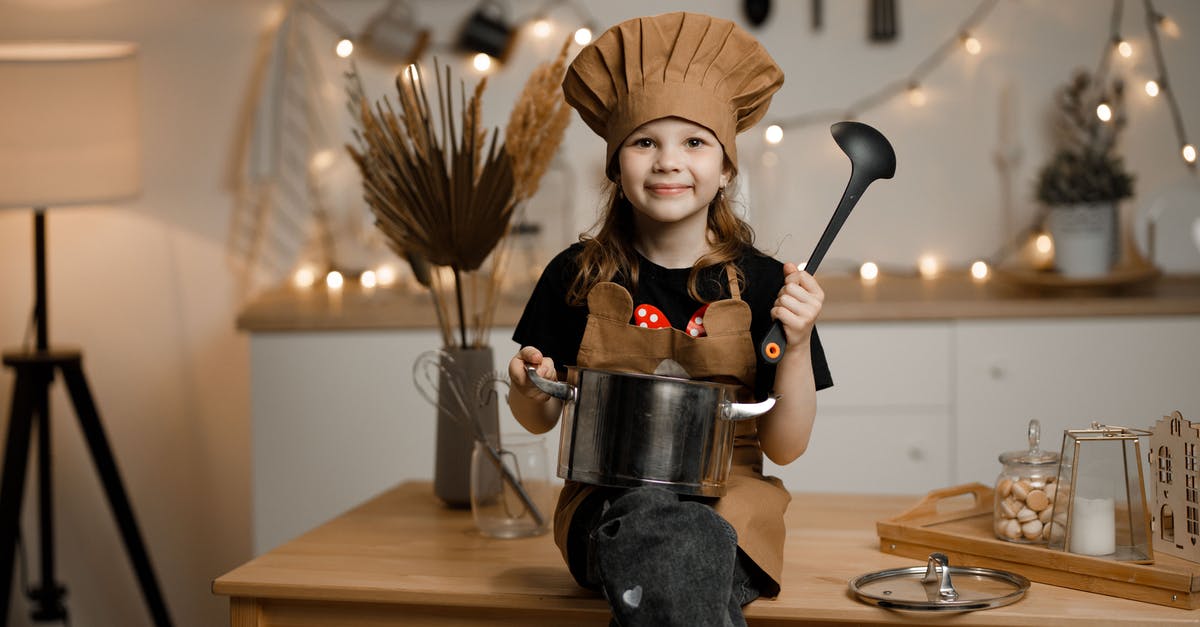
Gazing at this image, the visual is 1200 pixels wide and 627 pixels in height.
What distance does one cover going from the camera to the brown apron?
1.17 metres

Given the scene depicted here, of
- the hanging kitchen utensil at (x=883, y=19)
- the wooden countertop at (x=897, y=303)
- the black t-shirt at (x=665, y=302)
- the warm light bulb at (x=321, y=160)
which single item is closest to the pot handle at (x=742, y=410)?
the black t-shirt at (x=665, y=302)

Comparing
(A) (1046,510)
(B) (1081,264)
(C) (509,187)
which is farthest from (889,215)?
(A) (1046,510)

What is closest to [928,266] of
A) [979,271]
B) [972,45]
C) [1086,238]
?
[979,271]

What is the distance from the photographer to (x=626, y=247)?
1283 mm

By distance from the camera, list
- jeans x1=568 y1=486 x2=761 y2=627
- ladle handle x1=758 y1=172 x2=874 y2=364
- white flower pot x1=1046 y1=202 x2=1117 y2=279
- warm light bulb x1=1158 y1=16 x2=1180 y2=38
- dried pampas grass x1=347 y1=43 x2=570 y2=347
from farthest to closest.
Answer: warm light bulb x1=1158 y1=16 x2=1180 y2=38, white flower pot x1=1046 y1=202 x2=1117 y2=279, dried pampas grass x1=347 y1=43 x2=570 y2=347, ladle handle x1=758 y1=172 x2=874 y2=364, jeans x1=568 y1=486 x2=761 y2=627

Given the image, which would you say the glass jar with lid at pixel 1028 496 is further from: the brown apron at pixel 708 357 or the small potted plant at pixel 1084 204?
the small potted plant at pixel 1084 204

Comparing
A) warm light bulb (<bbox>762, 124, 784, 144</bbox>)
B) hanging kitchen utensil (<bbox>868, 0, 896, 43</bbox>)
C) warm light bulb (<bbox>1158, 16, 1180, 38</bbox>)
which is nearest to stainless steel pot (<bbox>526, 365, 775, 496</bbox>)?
warm light bulb (<bbox>762, 124, 784, 144</bbox>)

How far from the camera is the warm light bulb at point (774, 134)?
2605 mm

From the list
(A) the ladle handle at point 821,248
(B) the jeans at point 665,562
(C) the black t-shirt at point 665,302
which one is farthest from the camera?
(C) the black t-shirt at point 665,302

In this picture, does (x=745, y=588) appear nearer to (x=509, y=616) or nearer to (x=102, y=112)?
(x=509, y=616)

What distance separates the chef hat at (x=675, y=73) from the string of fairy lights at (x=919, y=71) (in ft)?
4.61

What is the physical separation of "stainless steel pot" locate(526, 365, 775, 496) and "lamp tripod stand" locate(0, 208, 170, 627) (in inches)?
60.8

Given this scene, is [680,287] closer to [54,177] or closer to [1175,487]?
[1175,487]

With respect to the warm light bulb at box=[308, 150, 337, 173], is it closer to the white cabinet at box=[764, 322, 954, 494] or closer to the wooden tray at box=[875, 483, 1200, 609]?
the white cabinet at box=[764, 322, 954, 494]
